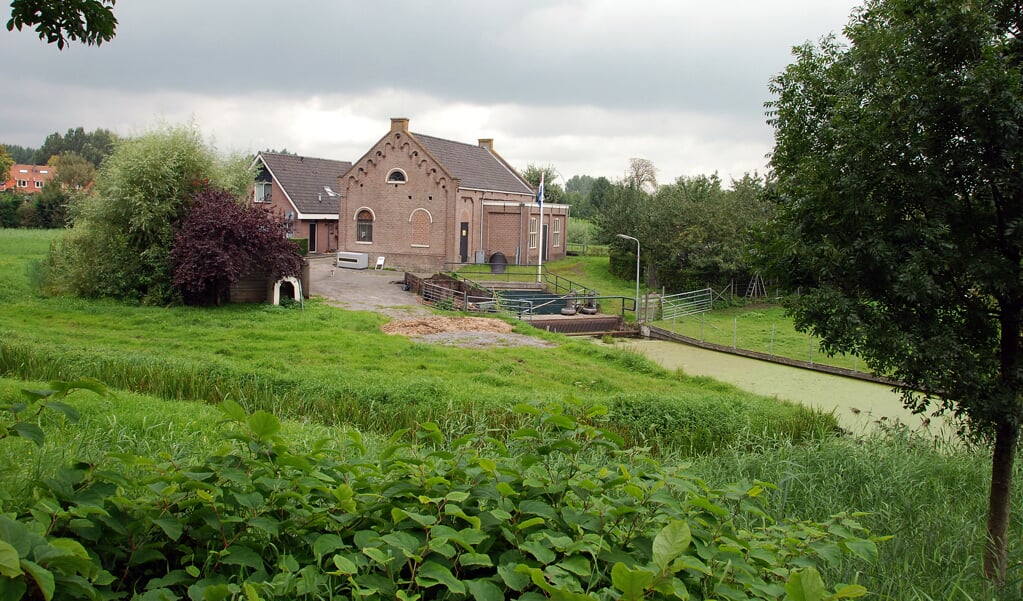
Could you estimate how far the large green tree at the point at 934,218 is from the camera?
444 centimetres

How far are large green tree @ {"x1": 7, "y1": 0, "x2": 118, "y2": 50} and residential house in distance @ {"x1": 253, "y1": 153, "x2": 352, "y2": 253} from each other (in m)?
36.8

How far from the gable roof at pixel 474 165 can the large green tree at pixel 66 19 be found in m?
33.1

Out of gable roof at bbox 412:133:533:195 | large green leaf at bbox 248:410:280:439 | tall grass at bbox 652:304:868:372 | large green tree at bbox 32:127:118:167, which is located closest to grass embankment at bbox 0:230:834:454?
large green leaf at bbox 248:410:280:439

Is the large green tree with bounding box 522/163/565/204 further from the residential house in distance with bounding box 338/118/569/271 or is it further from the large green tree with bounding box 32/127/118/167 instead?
the large green tree with bounding box 32/127/118/167

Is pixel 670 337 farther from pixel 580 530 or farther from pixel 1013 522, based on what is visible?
pixel 580 530

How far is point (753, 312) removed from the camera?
114 ft

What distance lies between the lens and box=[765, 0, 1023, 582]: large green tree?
14.6 feet

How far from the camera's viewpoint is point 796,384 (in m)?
19.8

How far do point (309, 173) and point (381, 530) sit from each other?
46034mm

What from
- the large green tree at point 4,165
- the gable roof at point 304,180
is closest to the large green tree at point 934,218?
the gable roof at point 304,180

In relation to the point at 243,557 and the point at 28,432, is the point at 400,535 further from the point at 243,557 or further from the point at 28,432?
the point at 28,432

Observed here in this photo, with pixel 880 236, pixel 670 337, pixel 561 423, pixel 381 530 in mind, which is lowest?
pixel 670 337

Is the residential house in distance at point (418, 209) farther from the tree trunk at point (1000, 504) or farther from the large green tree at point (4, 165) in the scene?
the large green tree at point (4, 165)

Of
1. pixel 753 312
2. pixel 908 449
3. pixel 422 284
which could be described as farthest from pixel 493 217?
pixel 908 449
